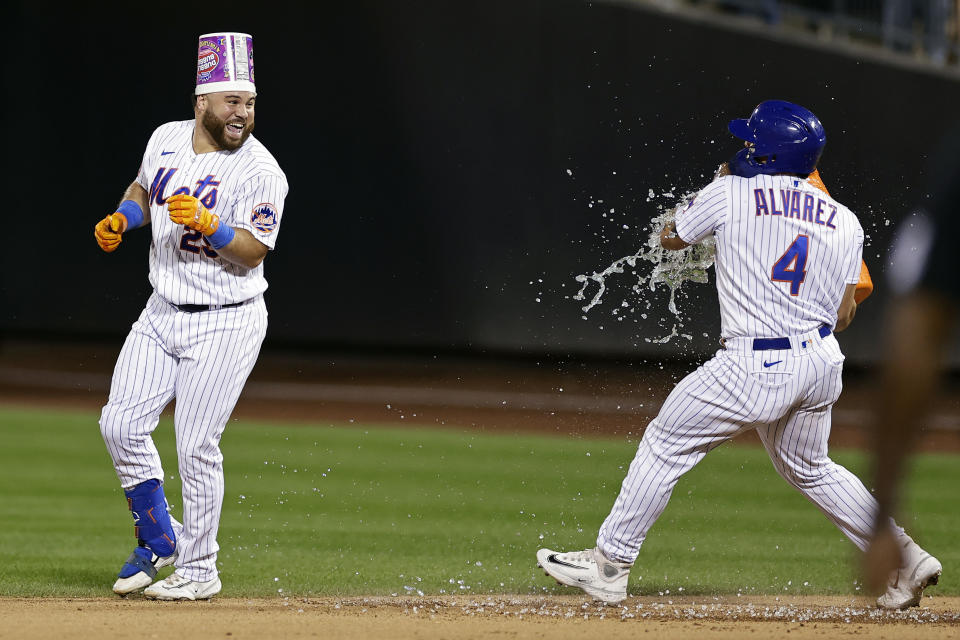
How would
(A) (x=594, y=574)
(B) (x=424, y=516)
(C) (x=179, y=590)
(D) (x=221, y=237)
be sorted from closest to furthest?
1. (D) (x=221, y=237)
2. (A) (x=594, y=574)
3. (C) (x=179, y=590)
4. (B) (x=424, y=516)

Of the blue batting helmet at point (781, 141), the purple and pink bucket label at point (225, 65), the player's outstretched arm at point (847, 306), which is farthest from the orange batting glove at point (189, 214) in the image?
the player's outstretched arm at point (847, 306)

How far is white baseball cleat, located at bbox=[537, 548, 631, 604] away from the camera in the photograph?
4.66 metres

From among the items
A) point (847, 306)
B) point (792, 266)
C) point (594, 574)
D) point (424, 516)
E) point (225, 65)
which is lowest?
point (424, 516)

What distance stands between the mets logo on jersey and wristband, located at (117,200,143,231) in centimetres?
47

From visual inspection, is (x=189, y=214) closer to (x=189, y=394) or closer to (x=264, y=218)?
(x=264, y=218)

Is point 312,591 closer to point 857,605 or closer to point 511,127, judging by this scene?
point 857,605

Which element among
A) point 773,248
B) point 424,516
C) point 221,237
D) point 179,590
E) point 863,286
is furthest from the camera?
point 424,516

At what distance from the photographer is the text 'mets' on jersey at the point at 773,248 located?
4.46m

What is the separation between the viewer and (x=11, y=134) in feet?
52.1

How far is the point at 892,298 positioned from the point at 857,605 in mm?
3283

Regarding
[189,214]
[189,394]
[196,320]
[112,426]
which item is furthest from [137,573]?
[189,214]

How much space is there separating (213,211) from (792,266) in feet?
6.93

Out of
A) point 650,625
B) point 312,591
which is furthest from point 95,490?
point 650,625

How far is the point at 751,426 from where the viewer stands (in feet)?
14.9
